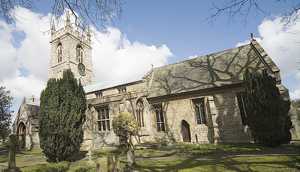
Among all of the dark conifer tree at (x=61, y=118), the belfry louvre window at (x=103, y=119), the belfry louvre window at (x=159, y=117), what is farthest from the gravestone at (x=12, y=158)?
the belfry louvre window at (x=159, y=117)

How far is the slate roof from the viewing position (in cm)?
2219

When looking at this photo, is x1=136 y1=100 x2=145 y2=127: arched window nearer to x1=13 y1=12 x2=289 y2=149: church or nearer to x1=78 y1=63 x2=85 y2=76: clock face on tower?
x1=13 y1=12 x2=289 y2=149: church

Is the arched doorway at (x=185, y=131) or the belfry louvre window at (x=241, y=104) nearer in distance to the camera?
the belfry louvre window at (x=241, y=104)

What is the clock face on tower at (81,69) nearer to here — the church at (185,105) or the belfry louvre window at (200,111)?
the church at (185,105)

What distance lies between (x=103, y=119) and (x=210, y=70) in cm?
1493

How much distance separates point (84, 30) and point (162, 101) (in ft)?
69.2

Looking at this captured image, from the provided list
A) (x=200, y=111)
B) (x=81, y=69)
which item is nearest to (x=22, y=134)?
(x=81, y=69)

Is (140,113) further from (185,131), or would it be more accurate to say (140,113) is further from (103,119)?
(185,131)

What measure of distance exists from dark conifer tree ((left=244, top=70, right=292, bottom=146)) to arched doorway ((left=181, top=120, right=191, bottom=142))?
8.10m

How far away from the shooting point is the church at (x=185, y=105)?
21.2m

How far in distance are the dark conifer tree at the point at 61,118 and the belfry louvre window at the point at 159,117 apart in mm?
11146

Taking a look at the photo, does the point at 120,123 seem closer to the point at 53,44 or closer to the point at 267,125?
A: the point at 267,125

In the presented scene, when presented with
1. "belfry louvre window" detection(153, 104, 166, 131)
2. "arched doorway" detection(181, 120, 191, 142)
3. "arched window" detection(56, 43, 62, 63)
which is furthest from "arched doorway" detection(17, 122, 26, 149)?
"arched doorway" detection(181, 120, 191, 142)

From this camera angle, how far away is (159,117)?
25.8 m
